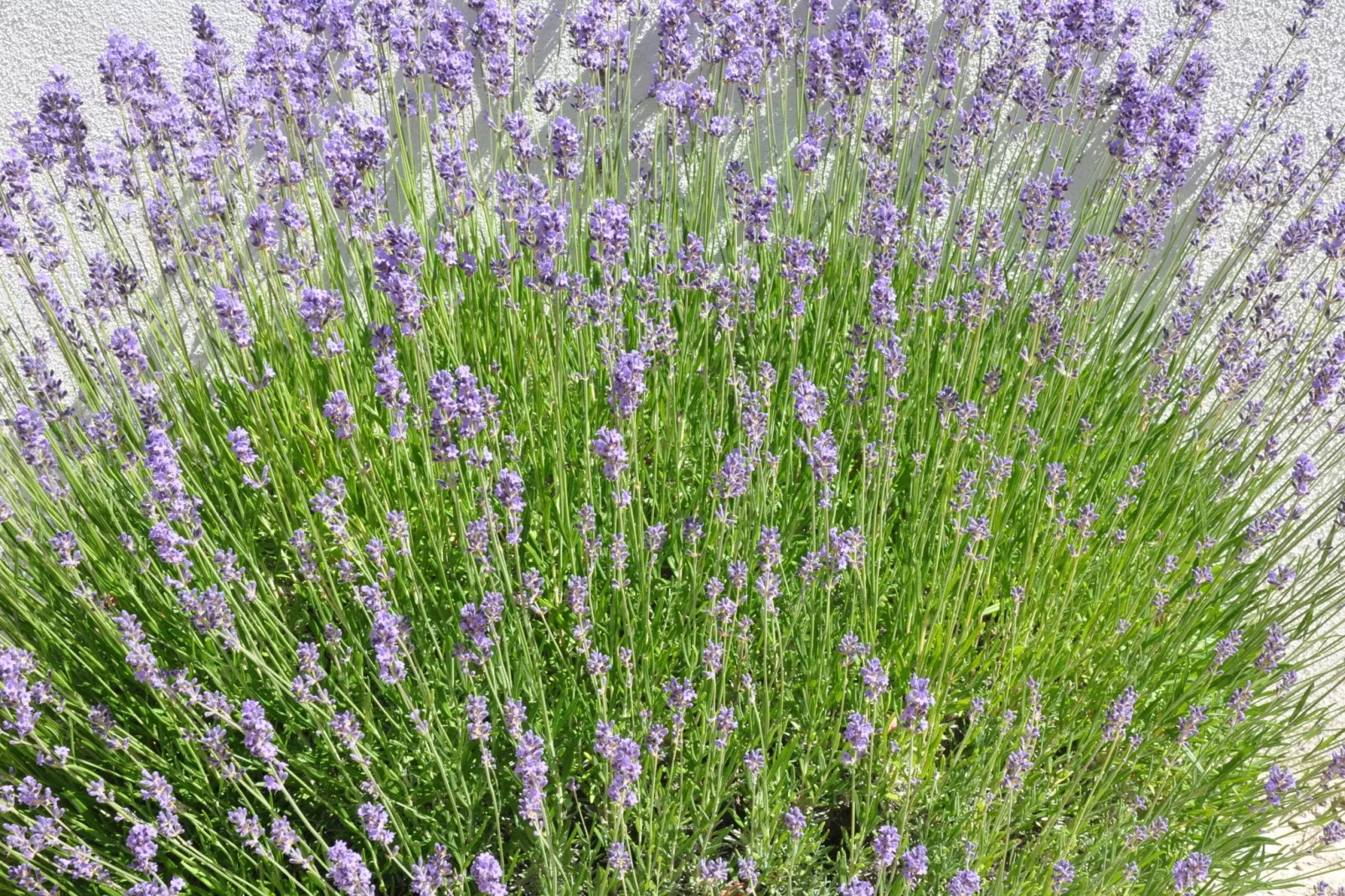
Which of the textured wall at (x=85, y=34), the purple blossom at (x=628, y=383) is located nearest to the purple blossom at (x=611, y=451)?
the purple blossom at (x=628, y=383)

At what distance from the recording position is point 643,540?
254 cm

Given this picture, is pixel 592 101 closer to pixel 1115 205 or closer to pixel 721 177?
pixel 721 177

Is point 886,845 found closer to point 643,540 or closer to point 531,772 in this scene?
point 531,772

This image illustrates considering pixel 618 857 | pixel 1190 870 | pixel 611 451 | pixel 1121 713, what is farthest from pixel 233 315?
pixel 1190 870

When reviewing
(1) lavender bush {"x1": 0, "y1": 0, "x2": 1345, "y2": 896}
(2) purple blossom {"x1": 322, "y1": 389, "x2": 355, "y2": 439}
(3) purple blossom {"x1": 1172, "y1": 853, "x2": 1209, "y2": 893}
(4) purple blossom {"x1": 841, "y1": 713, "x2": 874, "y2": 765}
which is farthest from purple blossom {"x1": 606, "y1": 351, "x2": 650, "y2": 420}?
(3) purple blossom {"x1": 1172, "y1": 853, "x2": 1209, "y2": 893}

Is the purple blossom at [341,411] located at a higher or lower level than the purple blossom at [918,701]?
higher

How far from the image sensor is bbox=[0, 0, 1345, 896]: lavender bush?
89.9 inches

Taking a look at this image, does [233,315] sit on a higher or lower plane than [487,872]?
higher

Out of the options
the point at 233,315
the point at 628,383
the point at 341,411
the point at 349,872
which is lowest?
the point at 349,872

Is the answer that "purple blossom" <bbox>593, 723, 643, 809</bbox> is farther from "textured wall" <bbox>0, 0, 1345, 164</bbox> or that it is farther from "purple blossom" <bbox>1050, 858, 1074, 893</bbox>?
"textured wall" <bbox>0, 0, 1345, 164</bbox>

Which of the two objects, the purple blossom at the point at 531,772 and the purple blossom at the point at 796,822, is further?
the purple blossom at the point at 796,822

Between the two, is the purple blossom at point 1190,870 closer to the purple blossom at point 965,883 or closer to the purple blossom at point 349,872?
the purple blossom at point 965,883

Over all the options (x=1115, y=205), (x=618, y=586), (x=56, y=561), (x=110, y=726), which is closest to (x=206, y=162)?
(x=56, y=561)

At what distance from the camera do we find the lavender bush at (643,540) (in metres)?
2.28
